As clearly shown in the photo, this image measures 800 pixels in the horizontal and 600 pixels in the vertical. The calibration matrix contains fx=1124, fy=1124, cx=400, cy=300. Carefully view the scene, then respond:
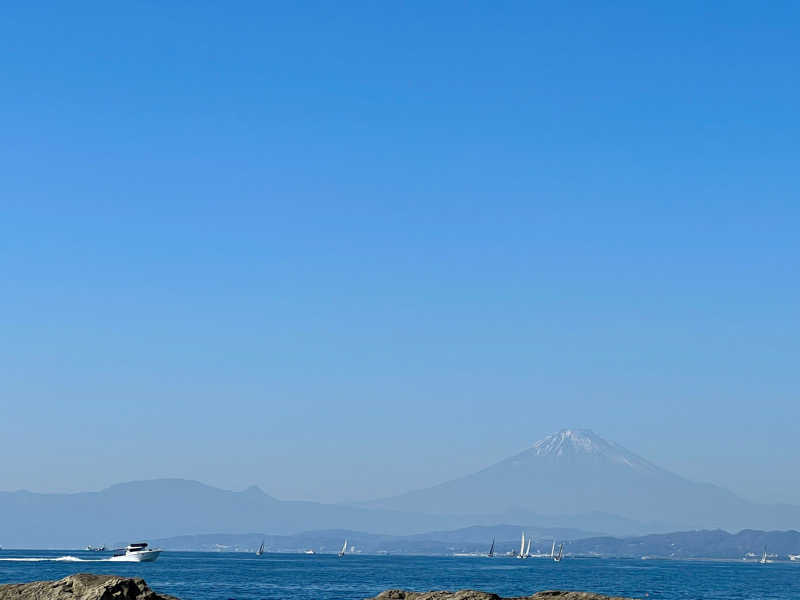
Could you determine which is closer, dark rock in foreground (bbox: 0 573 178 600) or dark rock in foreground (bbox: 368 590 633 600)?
dark rock in foreground (bbox: 0 573 178 600)

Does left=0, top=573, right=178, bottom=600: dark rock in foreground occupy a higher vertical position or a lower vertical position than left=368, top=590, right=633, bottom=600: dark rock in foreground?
lower

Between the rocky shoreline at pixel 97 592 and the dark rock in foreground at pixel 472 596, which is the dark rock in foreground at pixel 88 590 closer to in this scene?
the rocky shoreline at pixel 97 592

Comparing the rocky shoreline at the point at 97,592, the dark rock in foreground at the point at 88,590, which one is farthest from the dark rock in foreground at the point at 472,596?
the dark rock in foreground at the point at 88,590

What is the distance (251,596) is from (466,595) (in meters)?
77.2

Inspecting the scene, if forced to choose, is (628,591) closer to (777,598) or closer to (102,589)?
(777,598)

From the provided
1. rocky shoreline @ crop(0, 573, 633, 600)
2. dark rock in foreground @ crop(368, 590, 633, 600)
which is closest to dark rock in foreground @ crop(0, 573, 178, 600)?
rocky shoreline @ crop(0, 573, 633, 600)

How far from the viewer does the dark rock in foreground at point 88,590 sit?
2997cm

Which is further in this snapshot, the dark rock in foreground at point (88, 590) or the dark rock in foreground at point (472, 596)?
the dark rock in foreground at point (472, 596)

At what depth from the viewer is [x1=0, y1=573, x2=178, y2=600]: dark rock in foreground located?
2997cm

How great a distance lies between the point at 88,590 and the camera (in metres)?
30.1

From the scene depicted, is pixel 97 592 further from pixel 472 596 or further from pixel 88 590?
pixel 472 596

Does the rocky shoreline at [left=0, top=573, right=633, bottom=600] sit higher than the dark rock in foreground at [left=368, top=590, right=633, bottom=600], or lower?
lower

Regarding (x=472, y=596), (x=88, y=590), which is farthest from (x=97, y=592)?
(x=472, y=596)

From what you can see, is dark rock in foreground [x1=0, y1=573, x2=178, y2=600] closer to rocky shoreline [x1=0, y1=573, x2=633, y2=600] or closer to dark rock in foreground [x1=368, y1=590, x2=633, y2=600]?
rocky shoreline [x1=0, y1=573, x2=633, y2=600]
